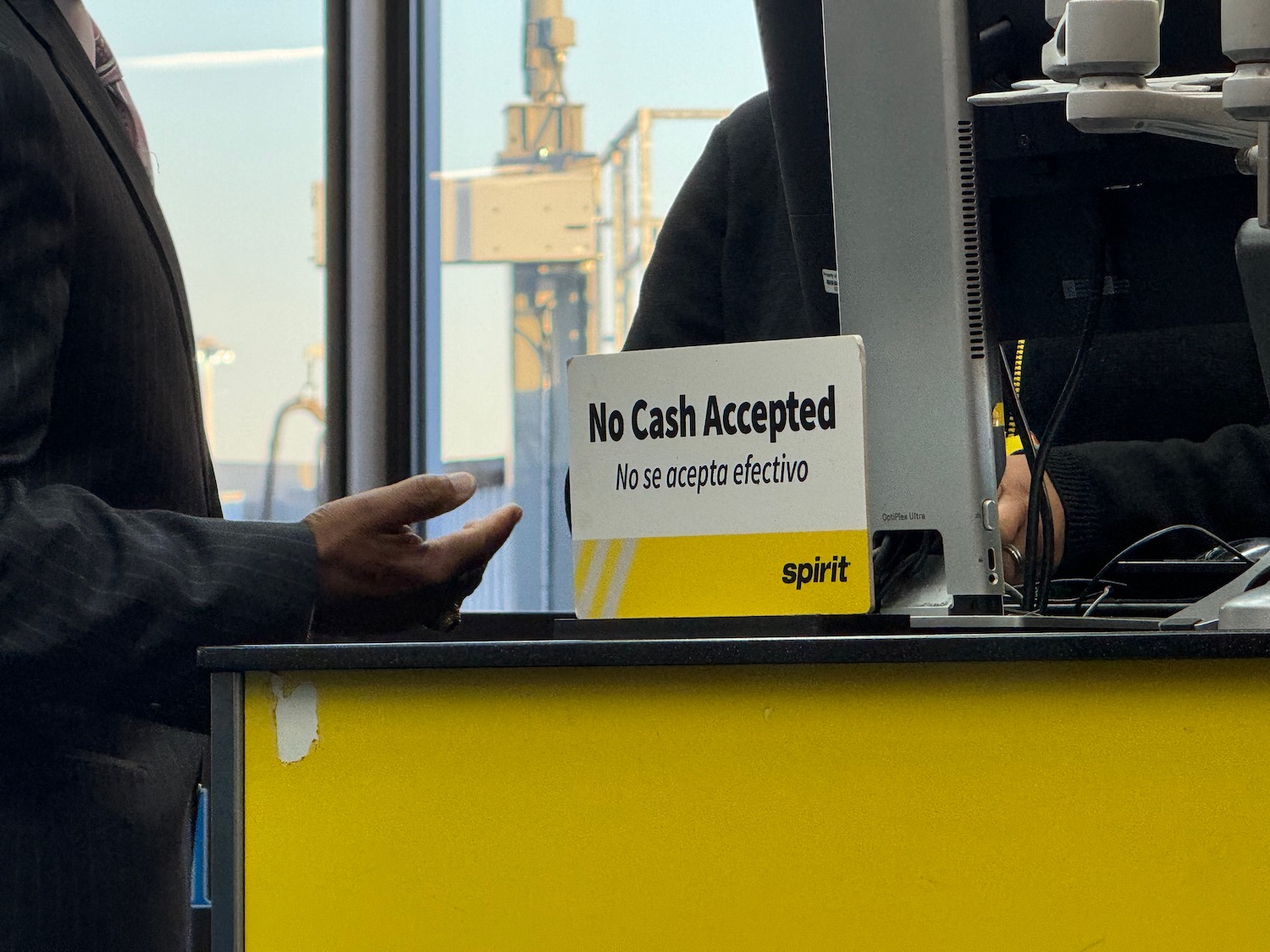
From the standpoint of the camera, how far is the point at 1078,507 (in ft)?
4.04

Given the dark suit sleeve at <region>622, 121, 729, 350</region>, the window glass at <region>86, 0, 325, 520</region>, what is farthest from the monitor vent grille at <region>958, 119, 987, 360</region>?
the window glass at <region>86, 0, 325, 520</region>

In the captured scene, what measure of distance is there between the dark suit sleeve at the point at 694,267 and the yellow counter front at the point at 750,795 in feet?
3.67

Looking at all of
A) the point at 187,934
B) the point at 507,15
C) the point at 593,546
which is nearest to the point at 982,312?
the point at 593,546

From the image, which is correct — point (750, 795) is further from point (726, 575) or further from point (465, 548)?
point (465, 548)

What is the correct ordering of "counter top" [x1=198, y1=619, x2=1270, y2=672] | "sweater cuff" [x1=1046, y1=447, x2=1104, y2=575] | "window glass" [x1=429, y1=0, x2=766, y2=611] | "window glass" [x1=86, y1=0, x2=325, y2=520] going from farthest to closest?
"window glass" [x1=86, y1=0, x2=325, y2=520], "window glass" [x1=429, y1=0, x2=766, y2=611], "sweater cuff" [x1=1046, y1=447, x2=1104, y2=575], "counter top" [x1=198, y1=619, x2=1270, y2=672]

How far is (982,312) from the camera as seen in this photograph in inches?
37.0

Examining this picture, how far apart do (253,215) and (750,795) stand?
7.72 ft

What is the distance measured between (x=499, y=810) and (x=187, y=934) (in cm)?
51

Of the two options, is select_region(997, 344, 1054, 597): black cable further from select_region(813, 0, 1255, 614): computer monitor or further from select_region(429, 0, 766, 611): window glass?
select_region(429, 0, 766, 611): window glass

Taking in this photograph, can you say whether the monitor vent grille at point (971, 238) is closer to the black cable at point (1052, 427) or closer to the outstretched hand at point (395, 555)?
the black cable at point (1052, 427)

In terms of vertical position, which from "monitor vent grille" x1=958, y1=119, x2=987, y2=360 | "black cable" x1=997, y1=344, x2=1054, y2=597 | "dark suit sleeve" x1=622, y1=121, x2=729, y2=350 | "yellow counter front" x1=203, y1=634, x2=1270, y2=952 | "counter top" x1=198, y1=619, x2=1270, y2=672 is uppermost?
"dark suit sleeve" x1=622, y1=121, x2=729, y2=350

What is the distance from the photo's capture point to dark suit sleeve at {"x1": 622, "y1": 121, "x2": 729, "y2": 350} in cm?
182

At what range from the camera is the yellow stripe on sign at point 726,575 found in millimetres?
802

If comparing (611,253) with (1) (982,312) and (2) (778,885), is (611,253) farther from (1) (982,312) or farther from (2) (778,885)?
(2) (778,885)
